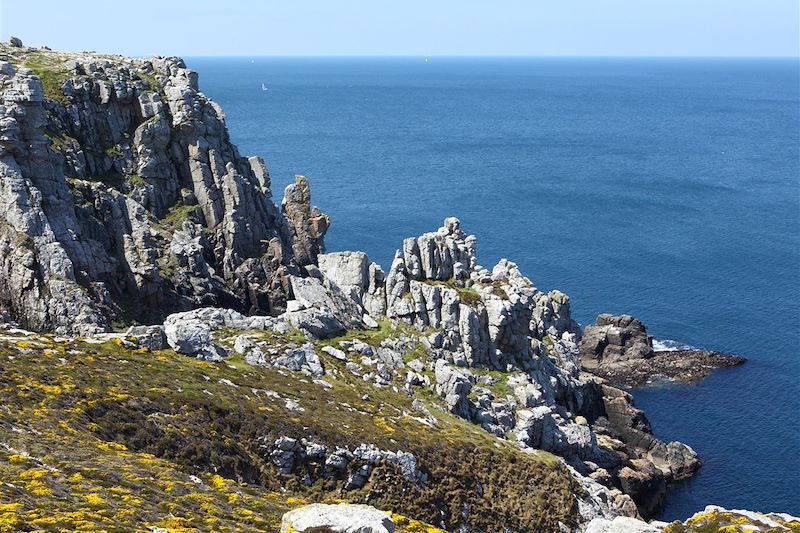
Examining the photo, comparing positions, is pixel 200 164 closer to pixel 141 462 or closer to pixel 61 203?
pixel 61 203

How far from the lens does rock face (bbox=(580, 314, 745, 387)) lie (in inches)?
5226

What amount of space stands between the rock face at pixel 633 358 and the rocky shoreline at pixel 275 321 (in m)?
17.1

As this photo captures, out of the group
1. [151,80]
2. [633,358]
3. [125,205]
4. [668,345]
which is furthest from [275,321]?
[668,345]

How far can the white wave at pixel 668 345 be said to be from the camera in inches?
5586

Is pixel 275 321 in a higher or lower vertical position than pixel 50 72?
lower

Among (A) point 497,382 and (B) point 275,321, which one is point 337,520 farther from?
(A) point 497,382

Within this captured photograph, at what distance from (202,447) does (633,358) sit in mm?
98482

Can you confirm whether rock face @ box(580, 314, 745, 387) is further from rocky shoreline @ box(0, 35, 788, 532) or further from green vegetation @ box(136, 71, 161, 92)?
green vegetation @ box(136, 71, 161, 92)

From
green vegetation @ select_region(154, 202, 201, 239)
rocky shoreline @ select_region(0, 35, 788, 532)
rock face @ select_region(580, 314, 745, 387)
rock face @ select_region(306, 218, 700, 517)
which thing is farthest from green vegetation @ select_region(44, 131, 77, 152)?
rock face @ select_region(580, 314, 745, 387)

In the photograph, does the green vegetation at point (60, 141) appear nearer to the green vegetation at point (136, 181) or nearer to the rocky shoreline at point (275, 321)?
the rocky shoreline at point (275, 321)

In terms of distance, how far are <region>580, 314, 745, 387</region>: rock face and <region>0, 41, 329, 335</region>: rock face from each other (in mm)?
51096

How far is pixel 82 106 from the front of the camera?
316 ft

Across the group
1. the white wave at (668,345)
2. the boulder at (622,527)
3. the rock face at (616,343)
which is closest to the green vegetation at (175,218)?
the boulder at (622,527)

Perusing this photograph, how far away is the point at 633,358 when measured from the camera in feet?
449
